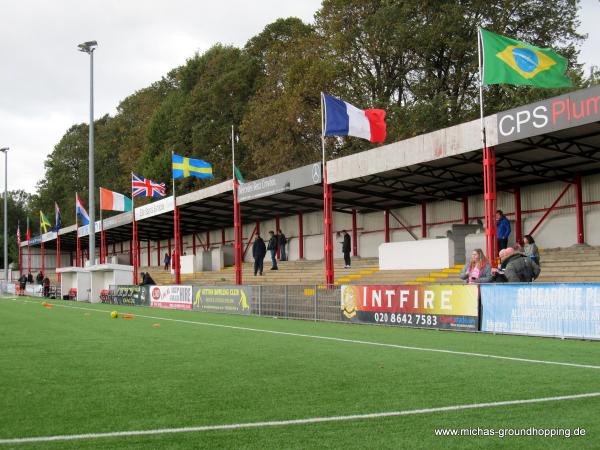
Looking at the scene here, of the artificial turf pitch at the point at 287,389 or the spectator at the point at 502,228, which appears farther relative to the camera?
the spectator at the point at 502,228

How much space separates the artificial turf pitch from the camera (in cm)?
525

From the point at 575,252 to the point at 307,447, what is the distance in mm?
22456

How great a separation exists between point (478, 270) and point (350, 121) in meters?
8.44

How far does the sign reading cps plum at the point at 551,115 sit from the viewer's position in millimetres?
17031

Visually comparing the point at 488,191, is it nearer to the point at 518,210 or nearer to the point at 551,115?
the point at 551,115

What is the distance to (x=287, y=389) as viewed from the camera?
7.39 meters

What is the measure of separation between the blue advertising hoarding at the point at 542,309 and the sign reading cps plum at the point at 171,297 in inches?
619

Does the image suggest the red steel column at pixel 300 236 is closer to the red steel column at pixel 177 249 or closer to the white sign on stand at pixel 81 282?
the red steel column at pixel 177 249

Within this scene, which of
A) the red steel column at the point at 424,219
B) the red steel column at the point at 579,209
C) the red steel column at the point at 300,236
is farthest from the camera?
the red steel column at the point at 300,236

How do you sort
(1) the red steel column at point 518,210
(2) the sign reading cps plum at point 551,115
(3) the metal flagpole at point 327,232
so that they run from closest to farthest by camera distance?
(2) the sign reading cps plum at point 551,115, (3) the metal flagpole at point 327,232, (1) the red steel column at point 518,210

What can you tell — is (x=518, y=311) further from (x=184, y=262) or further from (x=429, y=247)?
(x=184, y=262)

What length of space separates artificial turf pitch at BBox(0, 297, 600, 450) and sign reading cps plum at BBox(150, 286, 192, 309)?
15.0 meters

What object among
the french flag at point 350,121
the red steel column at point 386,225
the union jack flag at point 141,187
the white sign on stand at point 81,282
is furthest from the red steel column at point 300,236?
the french flag at point 350,121

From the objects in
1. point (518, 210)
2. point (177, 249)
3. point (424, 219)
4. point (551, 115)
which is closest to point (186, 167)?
point (177, 249)
